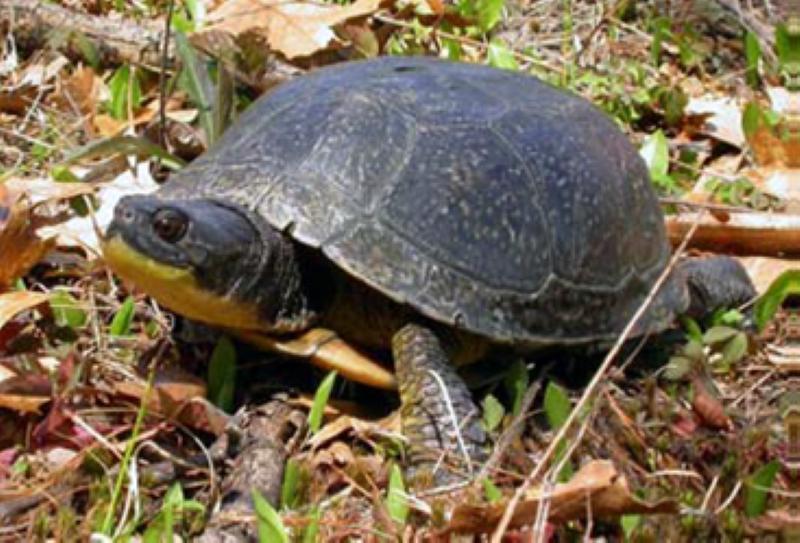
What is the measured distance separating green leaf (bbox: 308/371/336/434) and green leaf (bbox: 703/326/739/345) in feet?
3.48

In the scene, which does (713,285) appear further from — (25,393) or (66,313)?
(25,393)

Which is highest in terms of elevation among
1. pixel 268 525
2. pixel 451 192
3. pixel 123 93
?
pixel 451 192

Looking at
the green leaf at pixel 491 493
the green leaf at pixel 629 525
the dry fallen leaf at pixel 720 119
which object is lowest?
the dry fallen leaf at pixel 720 119

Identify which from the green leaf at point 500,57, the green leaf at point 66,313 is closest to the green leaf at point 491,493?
the green leaf at point 66,313

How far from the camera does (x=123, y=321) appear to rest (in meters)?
3.45

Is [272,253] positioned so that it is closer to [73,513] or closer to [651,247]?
[73,513]

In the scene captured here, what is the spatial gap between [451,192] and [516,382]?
1.53 ft

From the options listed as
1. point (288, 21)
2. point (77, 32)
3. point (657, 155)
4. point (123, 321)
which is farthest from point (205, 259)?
point (77, 32)

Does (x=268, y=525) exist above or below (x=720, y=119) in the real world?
above

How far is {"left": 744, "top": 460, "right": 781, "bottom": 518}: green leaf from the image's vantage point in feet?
9.27

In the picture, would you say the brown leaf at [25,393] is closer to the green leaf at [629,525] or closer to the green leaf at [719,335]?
the green leaf at [629,525]

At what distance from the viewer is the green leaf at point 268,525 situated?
2.54m

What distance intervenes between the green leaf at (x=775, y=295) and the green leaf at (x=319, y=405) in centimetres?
128

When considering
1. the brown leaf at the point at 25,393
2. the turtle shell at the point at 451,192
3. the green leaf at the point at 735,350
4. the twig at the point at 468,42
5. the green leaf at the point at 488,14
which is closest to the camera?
the brown leaf at the point at 25,393
